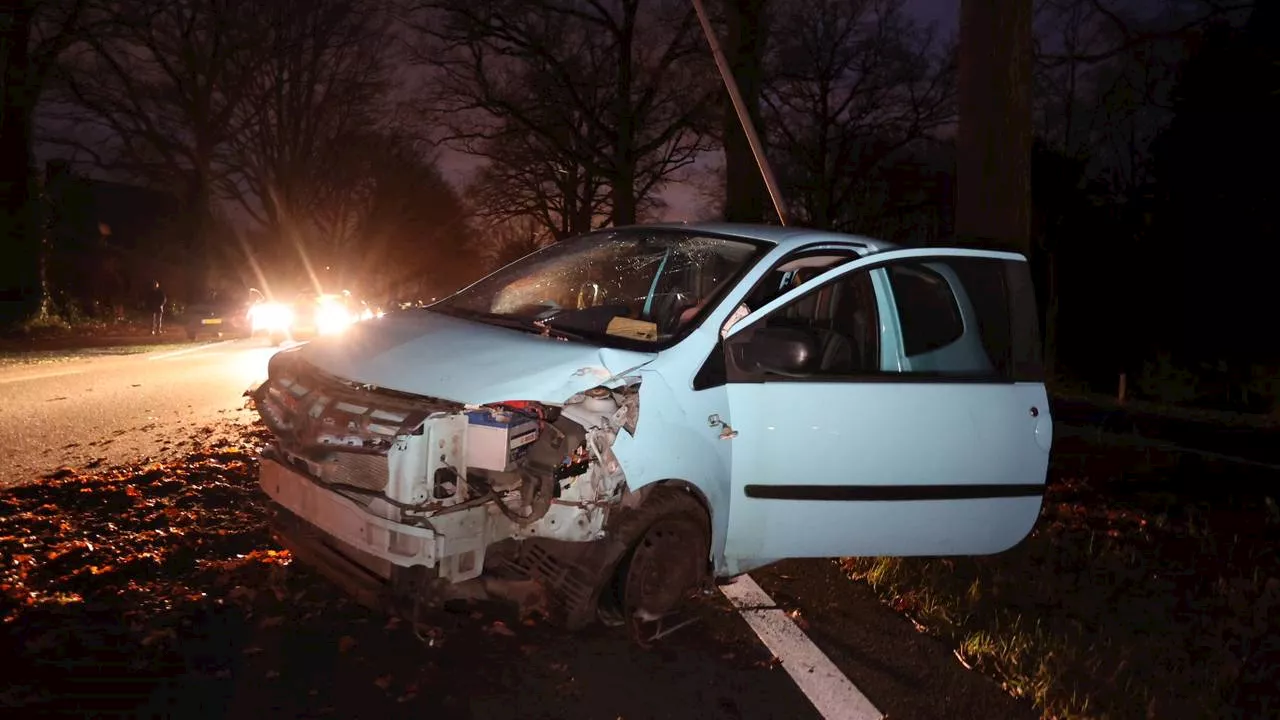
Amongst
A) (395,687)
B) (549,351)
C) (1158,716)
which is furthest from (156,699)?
(1158,716)

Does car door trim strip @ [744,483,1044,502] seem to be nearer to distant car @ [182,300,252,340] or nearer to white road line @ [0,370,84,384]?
white road line @ [0,370,84,384]

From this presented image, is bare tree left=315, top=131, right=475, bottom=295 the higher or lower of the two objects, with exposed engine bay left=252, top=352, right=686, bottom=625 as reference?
higher

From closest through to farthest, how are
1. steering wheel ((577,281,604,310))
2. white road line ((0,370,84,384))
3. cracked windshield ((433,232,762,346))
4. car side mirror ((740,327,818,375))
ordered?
car side mirror ((740,327,818,375)) < cracked windshield ((433,232,762,346)) < steering wheel ((577,281,604,310)) < white road line ((0,370,84,384))

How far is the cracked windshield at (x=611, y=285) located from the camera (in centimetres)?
484

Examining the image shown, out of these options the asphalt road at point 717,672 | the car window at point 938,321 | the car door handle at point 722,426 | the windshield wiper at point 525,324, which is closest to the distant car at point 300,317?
the windshield wiper at point 525,324

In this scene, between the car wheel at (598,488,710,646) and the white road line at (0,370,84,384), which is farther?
the white road line at (0,370,84,384)

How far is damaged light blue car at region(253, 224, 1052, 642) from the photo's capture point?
379cm

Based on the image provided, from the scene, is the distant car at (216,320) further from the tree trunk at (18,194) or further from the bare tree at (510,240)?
the bare tree at (510,240)

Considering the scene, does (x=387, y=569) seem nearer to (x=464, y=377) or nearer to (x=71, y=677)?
(x=464, y=377)

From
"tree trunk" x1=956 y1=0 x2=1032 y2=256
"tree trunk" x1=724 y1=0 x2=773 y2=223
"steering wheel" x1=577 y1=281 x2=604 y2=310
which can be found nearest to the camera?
"steering wheel" x1=577 y1=281 x2=604 y2=310

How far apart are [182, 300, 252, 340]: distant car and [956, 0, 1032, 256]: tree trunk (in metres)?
19.1

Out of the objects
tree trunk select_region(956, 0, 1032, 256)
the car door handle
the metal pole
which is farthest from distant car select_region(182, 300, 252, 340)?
the car door handle

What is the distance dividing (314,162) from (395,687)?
40.5 m

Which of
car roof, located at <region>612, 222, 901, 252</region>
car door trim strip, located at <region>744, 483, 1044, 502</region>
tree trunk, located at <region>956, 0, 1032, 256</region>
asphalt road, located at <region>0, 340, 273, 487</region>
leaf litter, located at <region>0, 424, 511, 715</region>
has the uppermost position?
tree trunk, located at <region>956, 0, 1032, 256</region>
